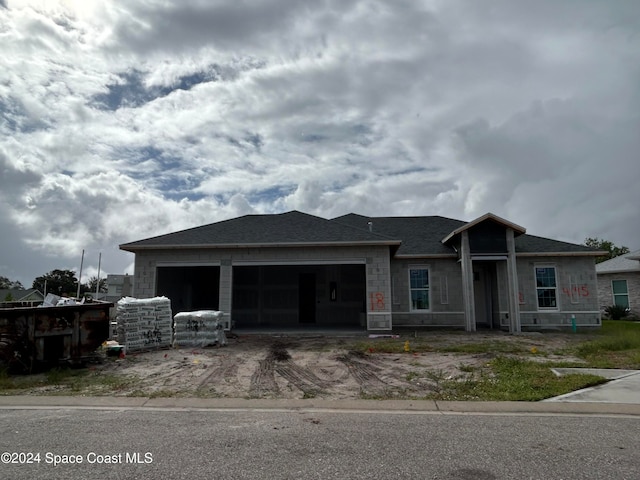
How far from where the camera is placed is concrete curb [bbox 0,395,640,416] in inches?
285

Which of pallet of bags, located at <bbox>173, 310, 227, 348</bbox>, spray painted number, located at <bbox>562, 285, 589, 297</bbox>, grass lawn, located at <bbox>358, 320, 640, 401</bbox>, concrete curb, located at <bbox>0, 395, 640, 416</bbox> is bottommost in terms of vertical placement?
concrete curb, located at <bbox>0, 395, 640, 416</bbox>

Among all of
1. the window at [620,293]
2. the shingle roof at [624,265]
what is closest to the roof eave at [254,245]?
the shingle roof at [624,265]

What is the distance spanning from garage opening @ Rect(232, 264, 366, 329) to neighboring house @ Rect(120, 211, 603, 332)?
5 centimetres

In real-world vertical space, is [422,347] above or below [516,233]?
below

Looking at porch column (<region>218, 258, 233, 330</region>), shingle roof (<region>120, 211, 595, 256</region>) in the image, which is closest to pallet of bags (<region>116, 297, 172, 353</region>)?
porch column (<region>218, 258, 233, 330</region>)

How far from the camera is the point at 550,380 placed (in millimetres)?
9180

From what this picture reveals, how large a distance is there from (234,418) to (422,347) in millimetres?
8602

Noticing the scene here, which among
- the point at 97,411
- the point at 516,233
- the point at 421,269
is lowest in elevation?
the point at 97,411

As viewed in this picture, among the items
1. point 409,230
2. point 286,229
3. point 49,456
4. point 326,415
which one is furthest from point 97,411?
point 409,230

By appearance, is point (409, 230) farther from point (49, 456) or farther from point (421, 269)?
point (49, 456)

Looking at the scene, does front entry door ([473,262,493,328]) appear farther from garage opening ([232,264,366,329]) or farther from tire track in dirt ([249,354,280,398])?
tire track in dirt ([249,354,280,398])

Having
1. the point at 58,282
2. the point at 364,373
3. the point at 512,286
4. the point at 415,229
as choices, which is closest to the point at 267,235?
the point at 415,229

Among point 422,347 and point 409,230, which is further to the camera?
point 409,230

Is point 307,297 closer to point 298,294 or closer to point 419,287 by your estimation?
point 298,294
